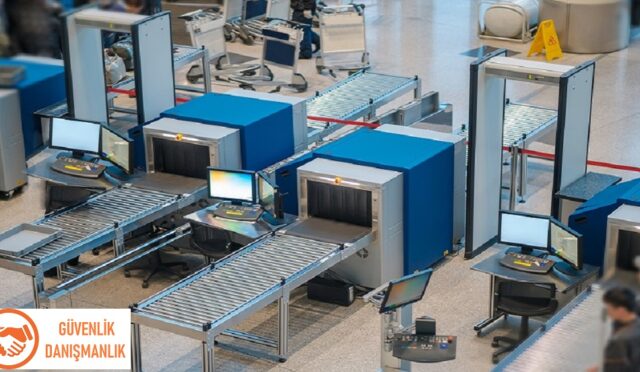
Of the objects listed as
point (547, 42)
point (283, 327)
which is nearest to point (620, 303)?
point (283, 327)

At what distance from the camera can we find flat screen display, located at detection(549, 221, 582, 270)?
8.18 metres

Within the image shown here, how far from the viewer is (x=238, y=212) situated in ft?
31.6

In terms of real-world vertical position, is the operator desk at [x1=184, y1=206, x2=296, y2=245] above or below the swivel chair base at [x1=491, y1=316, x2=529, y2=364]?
above

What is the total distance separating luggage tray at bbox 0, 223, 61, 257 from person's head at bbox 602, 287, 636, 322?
298 inches

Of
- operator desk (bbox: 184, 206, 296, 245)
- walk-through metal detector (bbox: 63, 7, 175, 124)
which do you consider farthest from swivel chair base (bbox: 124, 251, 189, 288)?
walk-through metal detector (bbox: 63, 7, 175, 124)

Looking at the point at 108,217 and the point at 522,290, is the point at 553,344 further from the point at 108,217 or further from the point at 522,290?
the point at 108,217

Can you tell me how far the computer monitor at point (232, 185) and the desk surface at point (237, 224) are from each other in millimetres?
210

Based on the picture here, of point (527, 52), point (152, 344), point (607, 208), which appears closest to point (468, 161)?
point (607, 208)

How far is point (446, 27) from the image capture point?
1892 cm

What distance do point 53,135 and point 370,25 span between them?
9677mm

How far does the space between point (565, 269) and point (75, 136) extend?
200 inches

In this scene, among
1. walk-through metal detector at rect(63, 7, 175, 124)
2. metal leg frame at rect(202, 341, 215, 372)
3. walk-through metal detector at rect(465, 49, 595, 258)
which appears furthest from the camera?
walk-through metal detector at rect(63, 7, 175, 124)

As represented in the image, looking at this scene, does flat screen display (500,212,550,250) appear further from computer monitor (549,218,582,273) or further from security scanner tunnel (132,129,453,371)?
security scanner tunnel (132,129,453,371)

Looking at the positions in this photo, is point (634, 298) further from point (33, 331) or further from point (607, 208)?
point (607, 208)
